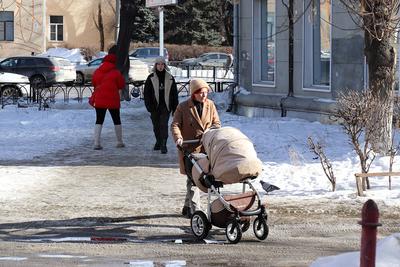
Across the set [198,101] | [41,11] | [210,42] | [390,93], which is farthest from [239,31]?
[210,42]

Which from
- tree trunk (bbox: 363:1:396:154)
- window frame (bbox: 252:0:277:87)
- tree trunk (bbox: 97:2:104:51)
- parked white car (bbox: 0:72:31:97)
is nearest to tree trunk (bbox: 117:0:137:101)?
parked white car (bbox: 0:72:31:97)

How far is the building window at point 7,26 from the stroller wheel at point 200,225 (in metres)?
48.8

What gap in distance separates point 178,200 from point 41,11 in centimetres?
4770

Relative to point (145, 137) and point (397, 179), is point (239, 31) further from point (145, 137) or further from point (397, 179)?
point (397, 179)

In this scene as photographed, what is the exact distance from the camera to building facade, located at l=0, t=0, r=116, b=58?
2249 inches

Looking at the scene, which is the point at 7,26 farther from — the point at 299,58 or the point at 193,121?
the point at 193,121

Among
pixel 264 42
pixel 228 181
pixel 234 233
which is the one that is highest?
pixel 264 42

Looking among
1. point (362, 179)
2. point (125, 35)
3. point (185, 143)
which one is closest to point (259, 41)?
point (125, 35)

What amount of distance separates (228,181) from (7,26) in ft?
164

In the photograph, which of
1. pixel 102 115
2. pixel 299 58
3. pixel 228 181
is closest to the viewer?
pixel 228 181

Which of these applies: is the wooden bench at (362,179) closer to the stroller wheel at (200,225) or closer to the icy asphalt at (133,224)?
the icy asphalt at (133,224)

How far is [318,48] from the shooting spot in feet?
67.6

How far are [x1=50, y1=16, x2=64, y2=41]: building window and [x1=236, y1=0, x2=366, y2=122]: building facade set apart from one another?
39.1 metres

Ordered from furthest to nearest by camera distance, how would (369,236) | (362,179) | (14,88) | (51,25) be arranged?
(51,25) < (14,88) < (362,179) < (369,236)
